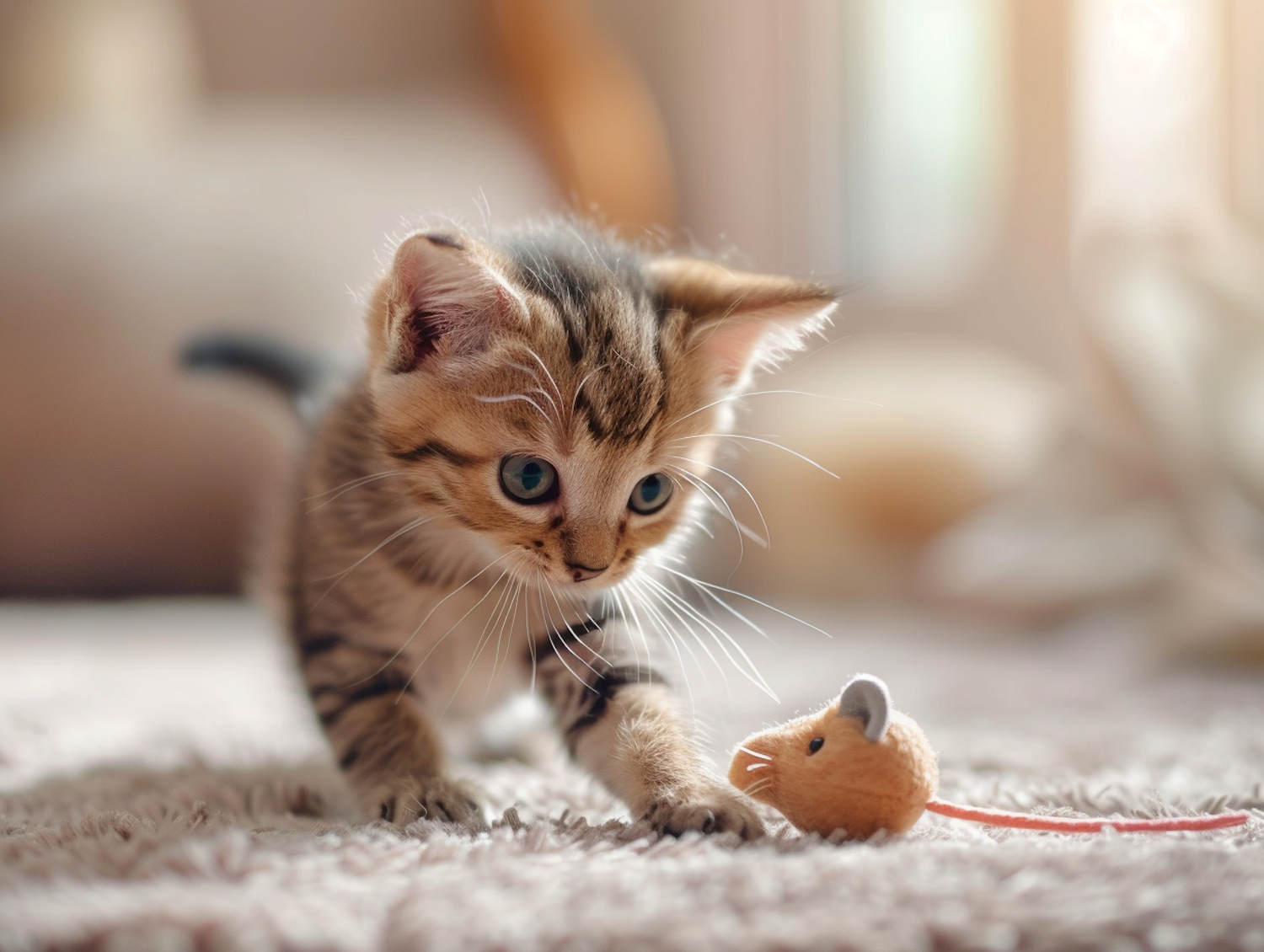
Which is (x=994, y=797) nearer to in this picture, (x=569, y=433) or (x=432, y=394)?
(x=569, y=433)

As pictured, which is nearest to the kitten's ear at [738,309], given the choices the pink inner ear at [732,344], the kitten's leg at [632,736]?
the pink inner ear at [732,344]

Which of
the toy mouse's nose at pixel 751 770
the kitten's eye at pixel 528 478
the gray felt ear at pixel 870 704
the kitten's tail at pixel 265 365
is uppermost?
the kitten's tail at pixel 265 365

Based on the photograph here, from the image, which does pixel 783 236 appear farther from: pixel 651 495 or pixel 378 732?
pixel 378 732

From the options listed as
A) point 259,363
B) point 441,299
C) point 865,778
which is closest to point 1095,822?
point 865,778

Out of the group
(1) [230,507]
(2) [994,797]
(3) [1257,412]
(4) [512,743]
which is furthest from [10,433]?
(3) [1257,412]

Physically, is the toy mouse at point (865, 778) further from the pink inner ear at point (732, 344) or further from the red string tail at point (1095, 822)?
the pink inner ear at point (732, 344)

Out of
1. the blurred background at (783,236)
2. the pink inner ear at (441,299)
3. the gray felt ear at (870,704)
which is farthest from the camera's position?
the blurred background at (783,236)
